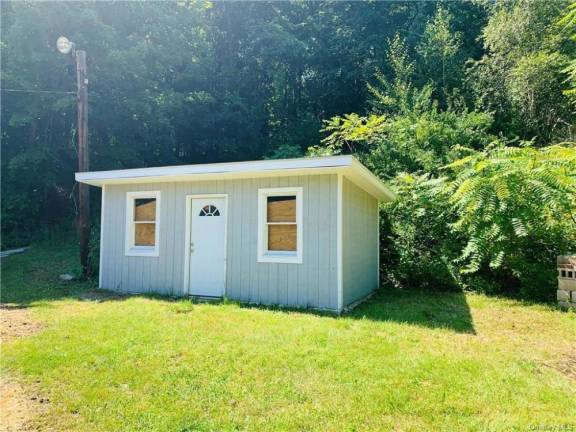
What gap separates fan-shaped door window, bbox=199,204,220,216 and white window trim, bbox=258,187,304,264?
983mm


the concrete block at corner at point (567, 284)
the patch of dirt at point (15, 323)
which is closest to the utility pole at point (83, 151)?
the patch of dirt at point (15, 323)

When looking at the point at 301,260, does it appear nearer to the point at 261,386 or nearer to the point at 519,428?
the point at 261,386

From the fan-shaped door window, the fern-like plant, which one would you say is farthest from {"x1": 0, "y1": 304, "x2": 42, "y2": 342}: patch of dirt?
the fern-like plant

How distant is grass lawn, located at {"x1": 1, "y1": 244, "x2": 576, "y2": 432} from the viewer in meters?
2.84

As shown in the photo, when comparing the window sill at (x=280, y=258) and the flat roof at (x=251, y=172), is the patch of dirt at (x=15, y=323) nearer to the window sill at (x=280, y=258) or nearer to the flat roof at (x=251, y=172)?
the flat roof at (x=251, y=172)

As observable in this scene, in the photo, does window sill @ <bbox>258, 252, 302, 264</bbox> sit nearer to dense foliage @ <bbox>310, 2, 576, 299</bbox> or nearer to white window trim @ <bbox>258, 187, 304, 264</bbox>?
white window trim @ <bbox>258, 187, 304, 264</bbox>

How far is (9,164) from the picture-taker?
13234 mm

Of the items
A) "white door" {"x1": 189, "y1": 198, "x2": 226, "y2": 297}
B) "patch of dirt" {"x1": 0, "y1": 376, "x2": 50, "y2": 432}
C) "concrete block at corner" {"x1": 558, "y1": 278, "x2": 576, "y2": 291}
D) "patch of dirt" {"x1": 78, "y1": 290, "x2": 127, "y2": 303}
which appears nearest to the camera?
"patch of dirt" {"x1": 0, "y1": 376, "x2": 50, "y2": 432}

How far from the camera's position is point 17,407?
3.01 meters

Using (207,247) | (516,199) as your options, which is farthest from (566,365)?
(207,247)

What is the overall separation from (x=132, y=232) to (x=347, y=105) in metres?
15.3

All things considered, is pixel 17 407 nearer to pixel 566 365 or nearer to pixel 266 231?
pixel 266 231

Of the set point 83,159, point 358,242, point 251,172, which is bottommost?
point 358,242

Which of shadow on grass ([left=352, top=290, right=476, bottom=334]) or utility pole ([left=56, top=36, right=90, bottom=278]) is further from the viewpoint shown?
utility pole ([left=56, top=36, right=90, bottom=278])
